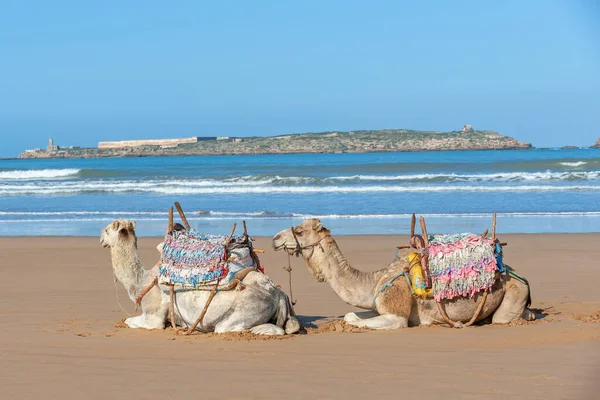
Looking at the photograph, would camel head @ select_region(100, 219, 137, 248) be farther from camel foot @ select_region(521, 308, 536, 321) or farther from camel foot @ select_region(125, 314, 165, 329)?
camel foot @ select_region(521, 308, 536, 321)

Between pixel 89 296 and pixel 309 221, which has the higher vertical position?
pixel 309 221

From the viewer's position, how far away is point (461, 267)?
8.98 metres

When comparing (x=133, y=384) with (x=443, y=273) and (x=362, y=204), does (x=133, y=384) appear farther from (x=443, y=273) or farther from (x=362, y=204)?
(x=362, y=204)

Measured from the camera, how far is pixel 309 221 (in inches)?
363

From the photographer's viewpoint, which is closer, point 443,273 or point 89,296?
point 443,273

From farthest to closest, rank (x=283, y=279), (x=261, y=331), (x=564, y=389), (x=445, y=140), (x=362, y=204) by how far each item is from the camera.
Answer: (x=445, y=140) < (x=362, y=204) < (x=283, y=279) < (x=261, y=331) < (x=564, y=389)

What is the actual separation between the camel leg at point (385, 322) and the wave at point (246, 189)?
28491 millimetres

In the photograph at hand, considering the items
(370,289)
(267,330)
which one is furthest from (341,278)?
(267,330)

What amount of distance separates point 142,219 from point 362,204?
820cm

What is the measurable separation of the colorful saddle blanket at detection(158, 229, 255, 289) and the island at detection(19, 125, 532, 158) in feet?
416

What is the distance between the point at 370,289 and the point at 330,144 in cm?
12951

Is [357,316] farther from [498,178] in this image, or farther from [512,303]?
[498,178]

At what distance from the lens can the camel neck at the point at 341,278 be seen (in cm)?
913

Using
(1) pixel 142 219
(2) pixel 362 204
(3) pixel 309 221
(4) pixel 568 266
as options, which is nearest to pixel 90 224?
(1) pixel 142 219
